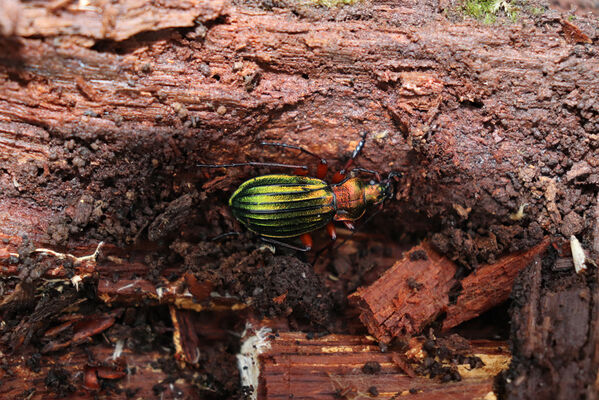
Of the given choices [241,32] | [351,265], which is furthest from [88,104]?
[351,265]

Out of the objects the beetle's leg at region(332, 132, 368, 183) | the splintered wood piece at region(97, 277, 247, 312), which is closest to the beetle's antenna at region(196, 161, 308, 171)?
the beetle's leg at region(332, 132, 368, 183)

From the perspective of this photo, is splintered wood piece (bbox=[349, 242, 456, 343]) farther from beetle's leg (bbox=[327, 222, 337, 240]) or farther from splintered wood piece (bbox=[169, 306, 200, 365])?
splintered wood piece (bbox=[169, 306, 200, 365])

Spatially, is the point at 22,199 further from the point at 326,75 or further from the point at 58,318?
the point at 326,75

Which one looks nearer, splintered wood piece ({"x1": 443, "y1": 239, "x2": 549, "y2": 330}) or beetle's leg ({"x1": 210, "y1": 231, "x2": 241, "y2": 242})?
splintered wood piece ({"x1": 443, "y1": 239, "x2": 549, "y2": 330})

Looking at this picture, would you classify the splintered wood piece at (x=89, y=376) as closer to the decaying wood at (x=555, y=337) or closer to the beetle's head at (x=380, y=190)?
the beetle's head at (x=380, y=190)

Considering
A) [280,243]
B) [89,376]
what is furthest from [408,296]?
[89,376]

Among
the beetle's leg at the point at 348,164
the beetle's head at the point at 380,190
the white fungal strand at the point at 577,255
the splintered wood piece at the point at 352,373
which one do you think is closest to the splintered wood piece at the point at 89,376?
the splintered wood piece at the point at 352,373
